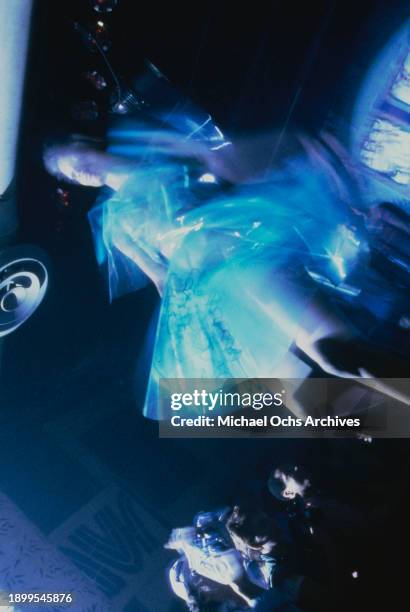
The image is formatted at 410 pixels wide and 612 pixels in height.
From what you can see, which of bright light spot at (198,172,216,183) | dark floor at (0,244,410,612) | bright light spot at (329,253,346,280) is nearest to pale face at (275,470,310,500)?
dark floor at (0,244,410,612)

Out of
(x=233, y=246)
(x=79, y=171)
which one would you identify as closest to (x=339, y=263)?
(x=233, y=246)

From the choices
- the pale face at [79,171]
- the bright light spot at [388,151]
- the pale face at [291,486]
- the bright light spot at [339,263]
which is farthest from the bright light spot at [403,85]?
the pale face at [291,486]

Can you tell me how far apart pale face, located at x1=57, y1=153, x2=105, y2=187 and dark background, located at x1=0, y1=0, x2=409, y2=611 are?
0.15 ft

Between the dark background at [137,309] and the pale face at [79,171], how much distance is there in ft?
0.15

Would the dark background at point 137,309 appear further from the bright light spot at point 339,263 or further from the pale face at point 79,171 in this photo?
the bright light spot at point 339,263

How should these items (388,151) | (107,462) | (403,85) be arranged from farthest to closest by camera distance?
(107,462), (388,151), (403,85)

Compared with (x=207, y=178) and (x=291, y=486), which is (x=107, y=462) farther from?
(x=207, y=178)

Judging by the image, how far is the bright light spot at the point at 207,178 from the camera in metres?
1.78

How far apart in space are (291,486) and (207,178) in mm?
1458

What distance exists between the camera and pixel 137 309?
2.05 metres

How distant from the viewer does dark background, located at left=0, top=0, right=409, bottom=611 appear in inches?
61.6

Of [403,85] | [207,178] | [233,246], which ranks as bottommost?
[233,246]

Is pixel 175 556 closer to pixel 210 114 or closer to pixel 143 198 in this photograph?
pixel 143 198

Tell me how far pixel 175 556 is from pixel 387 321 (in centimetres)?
146
